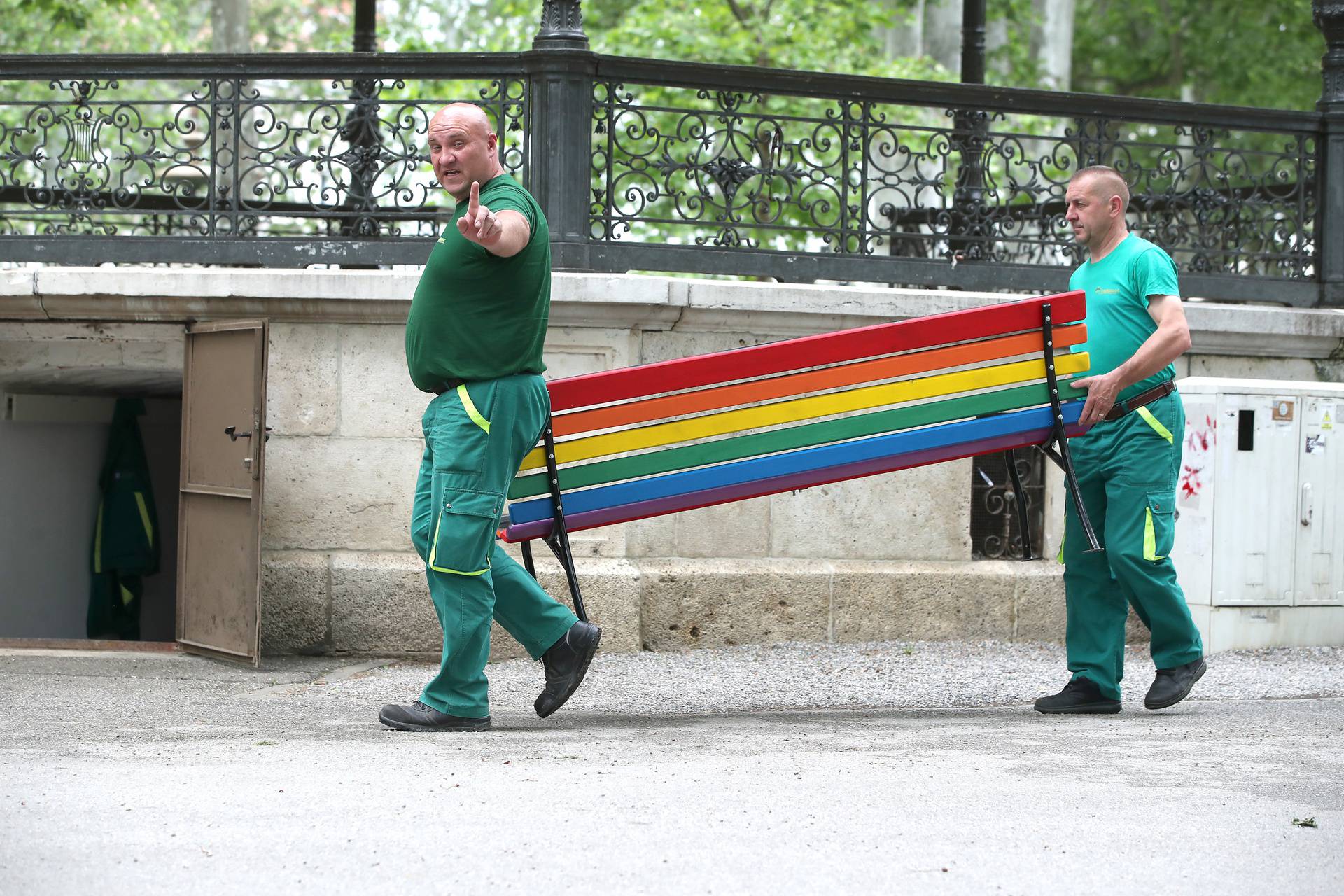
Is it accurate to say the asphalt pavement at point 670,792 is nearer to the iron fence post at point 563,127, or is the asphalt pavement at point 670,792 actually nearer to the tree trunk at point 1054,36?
the iron fence post at point 563,127

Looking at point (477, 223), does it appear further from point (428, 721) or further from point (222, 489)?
point (222, 489)

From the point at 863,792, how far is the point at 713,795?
42cm

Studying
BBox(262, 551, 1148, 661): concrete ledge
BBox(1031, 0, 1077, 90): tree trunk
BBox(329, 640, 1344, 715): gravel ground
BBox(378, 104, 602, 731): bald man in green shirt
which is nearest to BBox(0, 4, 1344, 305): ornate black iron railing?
BBox(262, 551, 1148, 661): concrete ledge

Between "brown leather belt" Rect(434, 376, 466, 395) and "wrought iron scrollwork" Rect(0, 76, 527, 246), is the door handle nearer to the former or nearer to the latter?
"wrought iron scrollwork" Rect(0, 76, 527, 246)

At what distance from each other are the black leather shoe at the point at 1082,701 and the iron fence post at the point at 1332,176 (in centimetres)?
380

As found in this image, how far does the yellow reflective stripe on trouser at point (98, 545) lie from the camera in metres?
11.0

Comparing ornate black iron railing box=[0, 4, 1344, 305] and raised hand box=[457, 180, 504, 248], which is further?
ornate black iron railing box=[0, 4, 1344, 305]

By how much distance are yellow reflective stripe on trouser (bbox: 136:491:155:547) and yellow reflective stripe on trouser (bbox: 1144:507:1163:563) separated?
7.51 m

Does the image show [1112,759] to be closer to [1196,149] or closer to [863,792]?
[863,792]

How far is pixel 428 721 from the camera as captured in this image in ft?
17.2

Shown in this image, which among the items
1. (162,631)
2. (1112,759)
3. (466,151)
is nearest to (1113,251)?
(1112,759)

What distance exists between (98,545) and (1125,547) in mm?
7735

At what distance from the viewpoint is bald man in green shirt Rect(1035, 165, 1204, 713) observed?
18.5 feet

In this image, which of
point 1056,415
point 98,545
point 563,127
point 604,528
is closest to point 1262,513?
point 1056,415
